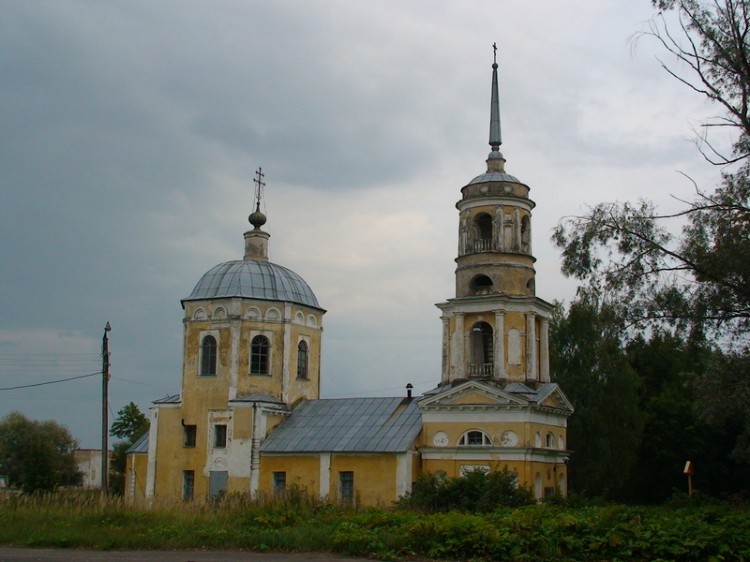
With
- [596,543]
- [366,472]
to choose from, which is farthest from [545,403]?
[596,543]

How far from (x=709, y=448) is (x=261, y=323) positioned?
847 inches

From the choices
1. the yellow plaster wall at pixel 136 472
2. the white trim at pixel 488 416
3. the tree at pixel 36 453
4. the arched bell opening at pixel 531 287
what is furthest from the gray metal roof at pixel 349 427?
the tree at pixel 36 453

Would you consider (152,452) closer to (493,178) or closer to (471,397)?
(471,397)

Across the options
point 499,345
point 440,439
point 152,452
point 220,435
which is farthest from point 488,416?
point 152,452

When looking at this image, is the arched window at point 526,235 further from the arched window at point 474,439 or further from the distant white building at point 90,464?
the distant white building at point 90,464

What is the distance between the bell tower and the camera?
29.5 metres

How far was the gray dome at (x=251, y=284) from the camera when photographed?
3459 cm

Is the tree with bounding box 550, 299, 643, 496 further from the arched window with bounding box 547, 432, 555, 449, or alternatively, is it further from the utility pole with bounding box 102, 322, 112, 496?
the utility pole with bounding box 102, 322, 112, 496

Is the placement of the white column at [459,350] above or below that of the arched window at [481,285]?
below

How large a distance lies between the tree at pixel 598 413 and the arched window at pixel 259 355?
12299 mm

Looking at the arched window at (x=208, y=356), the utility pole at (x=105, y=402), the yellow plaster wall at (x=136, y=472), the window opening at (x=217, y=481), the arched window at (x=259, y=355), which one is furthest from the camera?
the yellow plaster wall at (x=136, y=472)

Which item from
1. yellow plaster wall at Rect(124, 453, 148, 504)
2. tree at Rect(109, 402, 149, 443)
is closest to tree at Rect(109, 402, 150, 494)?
tree at Rect(109, 402, 149, 443)

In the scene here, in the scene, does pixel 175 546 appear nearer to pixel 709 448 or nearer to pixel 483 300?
pixel 483 300

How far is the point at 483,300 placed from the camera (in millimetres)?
29688
